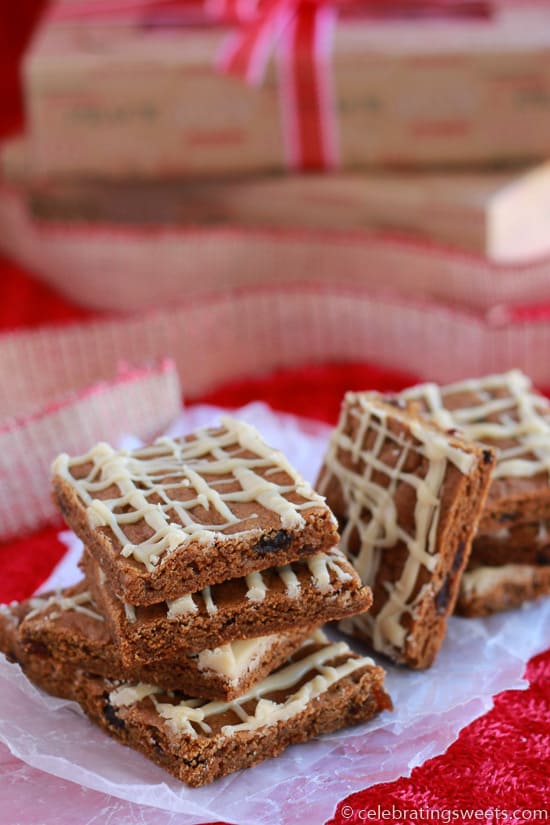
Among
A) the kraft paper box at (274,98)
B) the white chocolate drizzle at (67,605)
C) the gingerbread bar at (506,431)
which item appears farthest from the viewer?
the kraft paper box at (274,98)

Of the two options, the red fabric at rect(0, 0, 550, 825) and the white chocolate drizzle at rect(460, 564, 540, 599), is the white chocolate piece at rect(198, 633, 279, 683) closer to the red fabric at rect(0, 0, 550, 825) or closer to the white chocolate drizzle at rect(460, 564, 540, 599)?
the red fabric at rect(0, 0, 550, 825)

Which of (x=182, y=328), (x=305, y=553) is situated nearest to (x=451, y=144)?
(x=182, y=328)

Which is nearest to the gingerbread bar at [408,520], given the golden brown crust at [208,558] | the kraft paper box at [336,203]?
the golden brown crust at [208,558]

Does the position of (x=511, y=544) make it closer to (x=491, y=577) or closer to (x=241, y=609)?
(x=491, y=577)

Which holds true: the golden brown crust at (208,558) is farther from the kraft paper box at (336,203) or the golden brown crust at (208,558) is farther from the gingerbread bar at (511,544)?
the kraft paper box at (336,203)

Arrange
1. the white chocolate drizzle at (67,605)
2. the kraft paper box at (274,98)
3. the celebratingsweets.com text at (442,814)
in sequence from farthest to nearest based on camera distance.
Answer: the kraft paper box at (274,98), the white chocolate drizzle at (67,605), the celebratingsweets.com text at (442,814)

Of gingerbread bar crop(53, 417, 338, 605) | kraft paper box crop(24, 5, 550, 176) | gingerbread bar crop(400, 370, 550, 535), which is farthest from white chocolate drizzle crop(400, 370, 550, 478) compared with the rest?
kraft paper box crop(24, 5, 550, 176)
